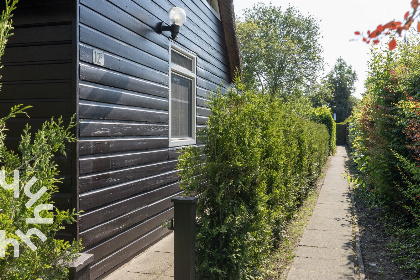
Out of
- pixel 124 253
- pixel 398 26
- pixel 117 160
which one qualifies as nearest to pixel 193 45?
pixel 117 160

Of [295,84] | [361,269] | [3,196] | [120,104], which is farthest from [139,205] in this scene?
[295,84]

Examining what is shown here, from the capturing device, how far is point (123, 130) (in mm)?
4191

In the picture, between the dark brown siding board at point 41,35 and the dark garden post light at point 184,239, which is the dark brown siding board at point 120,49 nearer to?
the dark brown siding board at point 41,35

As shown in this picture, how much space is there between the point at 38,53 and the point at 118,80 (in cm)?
92

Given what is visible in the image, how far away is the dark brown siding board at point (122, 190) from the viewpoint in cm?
351

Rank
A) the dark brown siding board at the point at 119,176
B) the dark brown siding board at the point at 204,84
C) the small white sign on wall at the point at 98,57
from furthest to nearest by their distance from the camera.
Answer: the dark brown siding board at the point at 204,84 → the small white sign on wall at the point at 98,57 → the dark brown siding board at the point at 119,176

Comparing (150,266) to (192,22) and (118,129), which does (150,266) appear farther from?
(192,22)

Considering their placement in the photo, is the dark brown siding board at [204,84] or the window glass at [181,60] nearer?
the window glass at [181,60]

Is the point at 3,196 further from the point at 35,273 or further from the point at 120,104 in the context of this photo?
the point at 120,104

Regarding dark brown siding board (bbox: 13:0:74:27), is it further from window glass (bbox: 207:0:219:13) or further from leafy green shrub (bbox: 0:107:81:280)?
window glass (bbox: 207:0:219:13)

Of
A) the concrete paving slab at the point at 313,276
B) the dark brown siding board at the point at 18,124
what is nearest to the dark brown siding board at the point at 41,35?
the dark brown siding board at the point at 18,124

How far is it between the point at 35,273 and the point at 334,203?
24.2ft

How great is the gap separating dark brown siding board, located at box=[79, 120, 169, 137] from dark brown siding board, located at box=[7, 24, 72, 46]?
822 millimetres

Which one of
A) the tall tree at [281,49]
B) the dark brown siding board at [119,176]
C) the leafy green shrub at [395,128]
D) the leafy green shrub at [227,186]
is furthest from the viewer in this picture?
the tall tree at [281,49]
